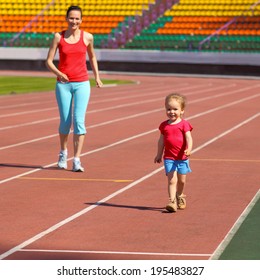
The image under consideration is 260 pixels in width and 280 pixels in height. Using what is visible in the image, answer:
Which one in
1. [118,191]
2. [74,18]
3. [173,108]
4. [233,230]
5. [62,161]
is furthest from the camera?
[62,161]

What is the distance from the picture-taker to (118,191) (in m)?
10.7

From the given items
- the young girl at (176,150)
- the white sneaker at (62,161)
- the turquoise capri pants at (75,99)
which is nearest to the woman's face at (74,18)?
the turquoise capri pants at (75,99)

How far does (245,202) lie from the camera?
389 inches

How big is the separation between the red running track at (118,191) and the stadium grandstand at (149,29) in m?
28.1

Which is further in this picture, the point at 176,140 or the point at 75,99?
the point at 75,99

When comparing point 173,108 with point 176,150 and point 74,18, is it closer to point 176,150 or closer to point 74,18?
point 176,150

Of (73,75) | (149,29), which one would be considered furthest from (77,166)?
(149,29)

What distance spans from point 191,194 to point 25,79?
3060 centimetres

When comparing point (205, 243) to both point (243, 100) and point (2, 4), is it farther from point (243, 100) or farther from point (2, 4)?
point (2, 4)

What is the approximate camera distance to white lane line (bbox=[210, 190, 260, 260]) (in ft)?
23.9

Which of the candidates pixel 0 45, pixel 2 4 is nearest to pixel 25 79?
pixel 0 45

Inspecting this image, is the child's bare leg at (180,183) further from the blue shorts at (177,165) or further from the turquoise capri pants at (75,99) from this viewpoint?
the turquoise capri pants at (75,99)

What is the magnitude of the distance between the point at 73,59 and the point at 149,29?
4102cm

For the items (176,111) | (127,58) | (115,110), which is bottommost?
(127,58)
